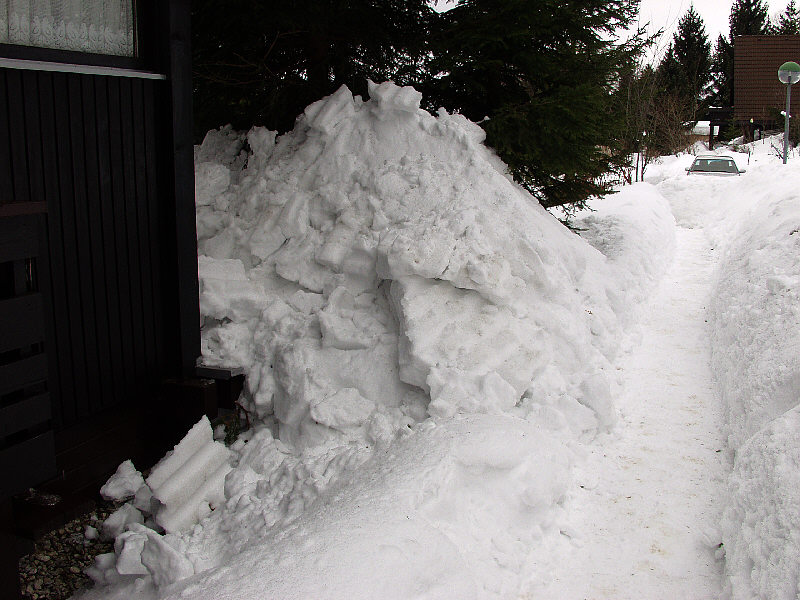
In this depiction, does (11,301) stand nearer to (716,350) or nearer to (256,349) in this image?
(256,349)

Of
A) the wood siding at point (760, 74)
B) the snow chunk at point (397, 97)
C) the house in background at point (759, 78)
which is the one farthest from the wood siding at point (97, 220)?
the wood siding at point (760, 74)

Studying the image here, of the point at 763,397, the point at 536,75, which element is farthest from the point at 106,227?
the point at 536,75

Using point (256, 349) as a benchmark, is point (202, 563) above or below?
below

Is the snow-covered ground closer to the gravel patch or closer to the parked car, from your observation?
the gravel patch

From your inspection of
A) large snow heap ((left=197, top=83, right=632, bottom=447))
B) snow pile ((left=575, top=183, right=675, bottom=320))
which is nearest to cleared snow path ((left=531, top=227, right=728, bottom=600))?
large snow heap ((left=197, top=83, right=632, bottom=447))

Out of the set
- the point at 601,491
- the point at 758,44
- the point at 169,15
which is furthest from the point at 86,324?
the point at 758,44

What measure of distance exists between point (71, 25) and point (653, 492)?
4.57 m

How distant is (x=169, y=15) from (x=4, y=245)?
210cm

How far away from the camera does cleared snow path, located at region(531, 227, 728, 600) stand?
3688 millimetres

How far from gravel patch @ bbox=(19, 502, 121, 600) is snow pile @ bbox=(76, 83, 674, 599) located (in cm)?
24

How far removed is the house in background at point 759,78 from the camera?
107 feet

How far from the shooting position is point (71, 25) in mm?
4246

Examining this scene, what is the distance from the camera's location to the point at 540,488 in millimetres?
4105

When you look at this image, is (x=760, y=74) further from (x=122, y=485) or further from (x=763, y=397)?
(x=122, y=485)
